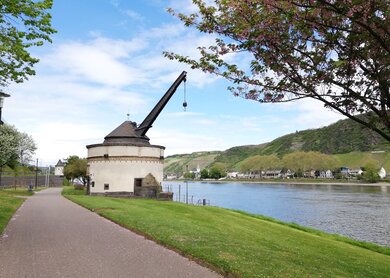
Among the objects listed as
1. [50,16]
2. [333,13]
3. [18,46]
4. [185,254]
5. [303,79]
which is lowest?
[185,254]

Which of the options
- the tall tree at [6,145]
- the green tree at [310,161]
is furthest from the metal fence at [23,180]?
the green tree at [310,161]

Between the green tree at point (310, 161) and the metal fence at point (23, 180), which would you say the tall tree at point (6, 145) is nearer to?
the metal fence at point (23, 180)

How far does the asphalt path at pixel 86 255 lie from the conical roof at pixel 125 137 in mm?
31782

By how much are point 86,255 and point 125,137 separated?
38.0 metres

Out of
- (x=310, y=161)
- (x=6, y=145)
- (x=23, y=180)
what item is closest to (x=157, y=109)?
(x=6, y=145)

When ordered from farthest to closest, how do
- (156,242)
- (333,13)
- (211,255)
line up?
(156,242), (211,255), (333,13)

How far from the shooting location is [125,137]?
47781 millimetres

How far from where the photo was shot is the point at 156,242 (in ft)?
41.5

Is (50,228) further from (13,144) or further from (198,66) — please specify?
(13,144)

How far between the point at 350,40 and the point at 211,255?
637 cm

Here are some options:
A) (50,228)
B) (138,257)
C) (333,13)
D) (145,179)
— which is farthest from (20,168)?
(333,13)

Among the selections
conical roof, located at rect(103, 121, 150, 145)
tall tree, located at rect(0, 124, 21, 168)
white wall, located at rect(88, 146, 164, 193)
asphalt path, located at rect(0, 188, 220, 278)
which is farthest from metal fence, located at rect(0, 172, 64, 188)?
asphalt path, located at rect(0, 188, 220, 278)

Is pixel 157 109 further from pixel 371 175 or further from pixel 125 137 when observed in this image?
pixel 371 175

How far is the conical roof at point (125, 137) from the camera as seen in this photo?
47.6 metres
